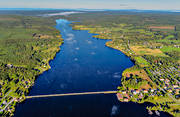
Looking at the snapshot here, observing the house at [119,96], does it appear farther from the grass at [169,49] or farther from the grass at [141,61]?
the grass at [169,49]

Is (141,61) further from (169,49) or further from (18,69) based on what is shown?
(18,69)

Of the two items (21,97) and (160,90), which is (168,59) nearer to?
(160,90)

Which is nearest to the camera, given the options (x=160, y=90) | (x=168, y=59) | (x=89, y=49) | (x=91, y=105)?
→ (x=91, y=105)

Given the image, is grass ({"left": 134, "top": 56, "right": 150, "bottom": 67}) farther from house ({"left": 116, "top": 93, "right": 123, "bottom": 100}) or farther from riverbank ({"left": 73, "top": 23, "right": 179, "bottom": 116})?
house ({"left": 116, "top": 93, "right": 123, "bottom": 100})

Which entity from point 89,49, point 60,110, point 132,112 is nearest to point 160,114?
point 132,112

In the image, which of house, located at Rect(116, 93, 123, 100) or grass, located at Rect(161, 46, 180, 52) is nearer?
house, located at Rect(116, 93, 123, 100)

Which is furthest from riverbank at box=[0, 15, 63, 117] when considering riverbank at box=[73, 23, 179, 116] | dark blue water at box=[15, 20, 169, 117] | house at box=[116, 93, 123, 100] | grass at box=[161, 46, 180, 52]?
grass at box=[161, 46, 180, 52]

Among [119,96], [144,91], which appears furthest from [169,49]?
[119,96]

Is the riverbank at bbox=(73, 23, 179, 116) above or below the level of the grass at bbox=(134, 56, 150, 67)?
below

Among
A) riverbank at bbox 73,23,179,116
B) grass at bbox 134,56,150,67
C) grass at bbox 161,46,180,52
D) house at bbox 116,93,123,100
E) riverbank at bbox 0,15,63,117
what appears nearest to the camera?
riverbank at bbox 73,23,179,116
